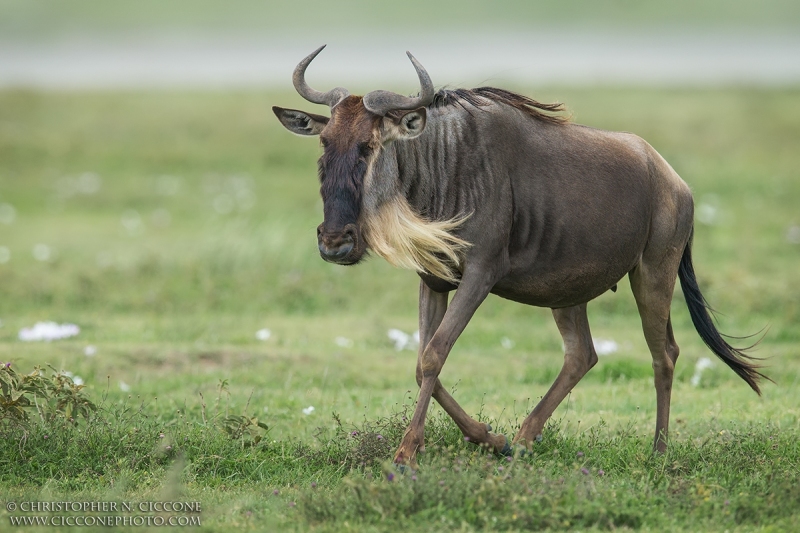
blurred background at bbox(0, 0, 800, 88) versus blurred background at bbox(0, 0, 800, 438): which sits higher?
blurred background at bbox(0, 0, 800, 88)

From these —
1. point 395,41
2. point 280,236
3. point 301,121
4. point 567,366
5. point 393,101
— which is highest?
point 395,41

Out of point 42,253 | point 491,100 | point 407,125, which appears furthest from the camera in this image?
point 42,253

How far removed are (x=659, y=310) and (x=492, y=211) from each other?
1668 millimetres

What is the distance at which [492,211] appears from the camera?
21.6 feet

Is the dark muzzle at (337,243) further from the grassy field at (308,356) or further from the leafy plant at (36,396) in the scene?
the leafy plant at (36,396)

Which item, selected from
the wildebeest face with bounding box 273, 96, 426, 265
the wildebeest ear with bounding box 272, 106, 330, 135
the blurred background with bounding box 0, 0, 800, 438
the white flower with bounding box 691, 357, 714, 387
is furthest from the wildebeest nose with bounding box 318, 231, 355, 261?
the white flower with bounding box 691, 357, 714, 387

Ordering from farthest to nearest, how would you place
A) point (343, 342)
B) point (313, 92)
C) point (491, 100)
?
1. point (343, 342)
2. point (491, 100)
3. point (313, 92)

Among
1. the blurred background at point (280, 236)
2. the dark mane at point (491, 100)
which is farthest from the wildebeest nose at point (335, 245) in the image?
the blurred background at point (280, 236)

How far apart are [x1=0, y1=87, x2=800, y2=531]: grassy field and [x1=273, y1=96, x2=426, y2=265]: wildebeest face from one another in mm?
1339

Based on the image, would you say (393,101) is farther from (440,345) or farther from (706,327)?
(706,327)

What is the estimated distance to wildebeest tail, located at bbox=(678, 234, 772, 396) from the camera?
7863mm

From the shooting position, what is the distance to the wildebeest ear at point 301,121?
6617 millimetres

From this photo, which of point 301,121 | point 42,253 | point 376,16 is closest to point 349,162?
point 301,121

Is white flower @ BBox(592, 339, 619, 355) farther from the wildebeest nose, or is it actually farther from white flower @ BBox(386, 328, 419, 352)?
the wildebeest nose
